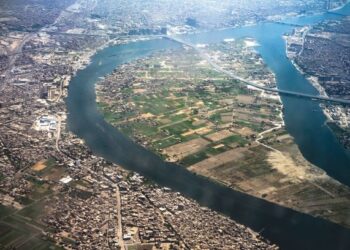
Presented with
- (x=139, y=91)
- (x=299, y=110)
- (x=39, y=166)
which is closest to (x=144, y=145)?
(x=39, y=166)

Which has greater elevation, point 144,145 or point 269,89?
point 269,89

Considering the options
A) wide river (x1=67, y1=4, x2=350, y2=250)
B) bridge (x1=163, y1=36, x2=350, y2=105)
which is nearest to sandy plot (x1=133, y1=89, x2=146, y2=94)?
wide river (x1=67, y1=4, x2=350, y2=250)

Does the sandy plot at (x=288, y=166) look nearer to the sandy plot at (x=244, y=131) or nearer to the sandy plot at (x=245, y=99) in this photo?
the sandy plot at (x=244, y=131)

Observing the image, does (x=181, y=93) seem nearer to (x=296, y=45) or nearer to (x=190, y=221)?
(x=190, y=221)

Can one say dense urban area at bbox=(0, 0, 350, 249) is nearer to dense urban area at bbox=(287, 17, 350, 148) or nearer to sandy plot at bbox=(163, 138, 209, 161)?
sandy plot at bbox=(163, 138, 209, 161)

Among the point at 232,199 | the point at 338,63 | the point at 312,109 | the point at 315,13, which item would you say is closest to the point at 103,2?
the point at 315,13

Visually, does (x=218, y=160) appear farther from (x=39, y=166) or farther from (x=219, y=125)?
(x=39, y=166)

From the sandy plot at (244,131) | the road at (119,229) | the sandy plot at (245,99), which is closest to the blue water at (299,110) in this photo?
the sandy plot at (245,99)
